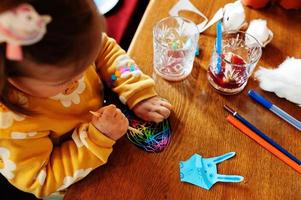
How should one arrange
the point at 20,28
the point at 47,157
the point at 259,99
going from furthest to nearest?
the point at 259,99 < the point at 47,157 < the point at 20,28

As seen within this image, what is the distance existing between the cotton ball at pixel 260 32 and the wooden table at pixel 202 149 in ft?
0.06

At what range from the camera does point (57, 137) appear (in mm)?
634

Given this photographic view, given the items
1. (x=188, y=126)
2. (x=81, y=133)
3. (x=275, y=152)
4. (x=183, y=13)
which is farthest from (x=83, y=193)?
(x=183, y=13)

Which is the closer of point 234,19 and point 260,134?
point 260,134

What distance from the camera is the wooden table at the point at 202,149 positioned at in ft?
1.94

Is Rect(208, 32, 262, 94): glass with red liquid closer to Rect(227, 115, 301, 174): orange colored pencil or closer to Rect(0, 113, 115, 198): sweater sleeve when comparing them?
Rect(227, 115, 301, 174): orange colored pencil

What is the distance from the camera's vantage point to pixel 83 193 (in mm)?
583

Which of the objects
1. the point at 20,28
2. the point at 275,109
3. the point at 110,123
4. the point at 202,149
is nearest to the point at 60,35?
the point at 20,28

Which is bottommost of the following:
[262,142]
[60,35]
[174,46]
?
[262,142]

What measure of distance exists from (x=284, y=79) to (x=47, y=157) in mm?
463

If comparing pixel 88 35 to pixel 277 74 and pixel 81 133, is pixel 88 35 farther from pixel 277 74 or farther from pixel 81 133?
pixel 277 74

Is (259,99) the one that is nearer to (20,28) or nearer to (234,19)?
(234,19)

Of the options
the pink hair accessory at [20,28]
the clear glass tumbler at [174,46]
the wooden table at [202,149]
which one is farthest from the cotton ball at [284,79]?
the pink hair accessory at [20,28]

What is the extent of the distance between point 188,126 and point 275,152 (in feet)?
0.51
